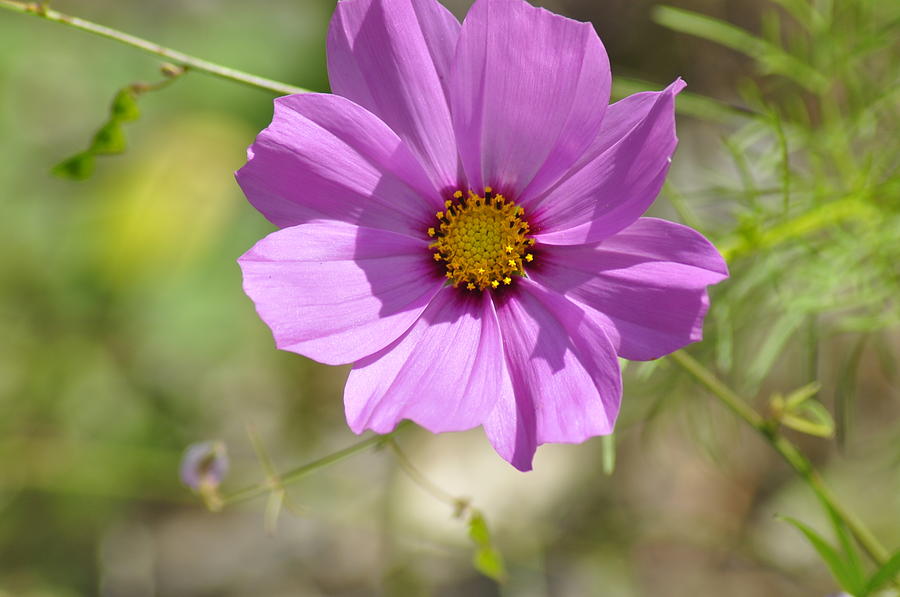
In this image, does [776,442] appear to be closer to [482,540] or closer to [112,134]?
[482,540]

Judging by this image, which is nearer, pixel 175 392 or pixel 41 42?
pixel 175 392

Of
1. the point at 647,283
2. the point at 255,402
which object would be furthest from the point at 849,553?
the point at 255,402

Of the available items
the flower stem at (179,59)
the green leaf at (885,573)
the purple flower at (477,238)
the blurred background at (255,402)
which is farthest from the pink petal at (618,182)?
the blurred background at (255,402)

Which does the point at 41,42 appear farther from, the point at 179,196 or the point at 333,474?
the point at 333,474

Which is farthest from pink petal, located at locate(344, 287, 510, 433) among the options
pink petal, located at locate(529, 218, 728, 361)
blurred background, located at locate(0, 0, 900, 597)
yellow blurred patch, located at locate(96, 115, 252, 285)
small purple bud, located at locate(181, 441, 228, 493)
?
yellow blurred patch, located at locate(96, 115, 252, 285)

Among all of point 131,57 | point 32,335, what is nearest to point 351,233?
point 32,335

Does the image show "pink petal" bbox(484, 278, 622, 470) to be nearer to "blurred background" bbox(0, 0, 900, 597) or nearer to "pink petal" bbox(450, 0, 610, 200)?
"pink petal" bbox(450, 0, 610, 200)

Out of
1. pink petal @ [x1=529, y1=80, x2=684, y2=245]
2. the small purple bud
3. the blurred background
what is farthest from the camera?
the blurred background

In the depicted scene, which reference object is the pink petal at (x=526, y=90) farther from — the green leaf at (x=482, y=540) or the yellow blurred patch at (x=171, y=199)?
the yellow blurred patch at (x=171, y=199)
